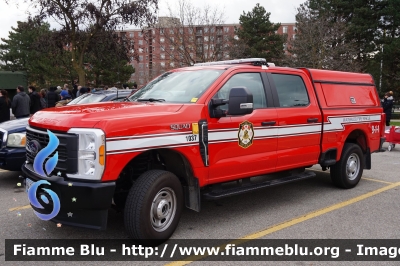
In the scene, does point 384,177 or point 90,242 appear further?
point 384,177

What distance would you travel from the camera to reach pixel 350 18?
37.8 meters

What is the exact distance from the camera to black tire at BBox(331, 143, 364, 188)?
21.7 feet

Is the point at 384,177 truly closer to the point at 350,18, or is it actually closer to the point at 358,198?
the point at 358,198

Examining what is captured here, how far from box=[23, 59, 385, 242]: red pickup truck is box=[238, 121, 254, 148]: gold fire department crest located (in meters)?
0.01

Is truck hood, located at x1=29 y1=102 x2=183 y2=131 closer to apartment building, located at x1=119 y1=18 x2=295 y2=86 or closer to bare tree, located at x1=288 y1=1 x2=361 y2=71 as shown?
apartment building, located at x1=119 y1=18 x2=295 y2=86

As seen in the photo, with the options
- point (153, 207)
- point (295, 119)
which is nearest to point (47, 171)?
point (153, 207)

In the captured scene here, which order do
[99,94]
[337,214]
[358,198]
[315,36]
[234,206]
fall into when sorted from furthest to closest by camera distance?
[315,36] → [99,94] → [358,198] → [234,206] → [337,214]

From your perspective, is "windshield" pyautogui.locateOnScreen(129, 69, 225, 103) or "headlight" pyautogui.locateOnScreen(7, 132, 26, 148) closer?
"windshield" pyautogui.locateOnScreen(129, 69, 225, 103)

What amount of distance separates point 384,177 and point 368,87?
6.43ft

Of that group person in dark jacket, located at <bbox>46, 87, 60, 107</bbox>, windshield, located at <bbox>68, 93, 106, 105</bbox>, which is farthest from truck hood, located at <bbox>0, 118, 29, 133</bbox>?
person in dark jacket, located at <bbox>46, 87, 60, 107</bbox>

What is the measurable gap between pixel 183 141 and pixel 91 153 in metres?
1.07

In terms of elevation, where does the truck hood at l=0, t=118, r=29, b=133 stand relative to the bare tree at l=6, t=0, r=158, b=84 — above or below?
below

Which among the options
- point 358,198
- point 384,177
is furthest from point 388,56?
point 358,198

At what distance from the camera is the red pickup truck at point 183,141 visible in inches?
145
